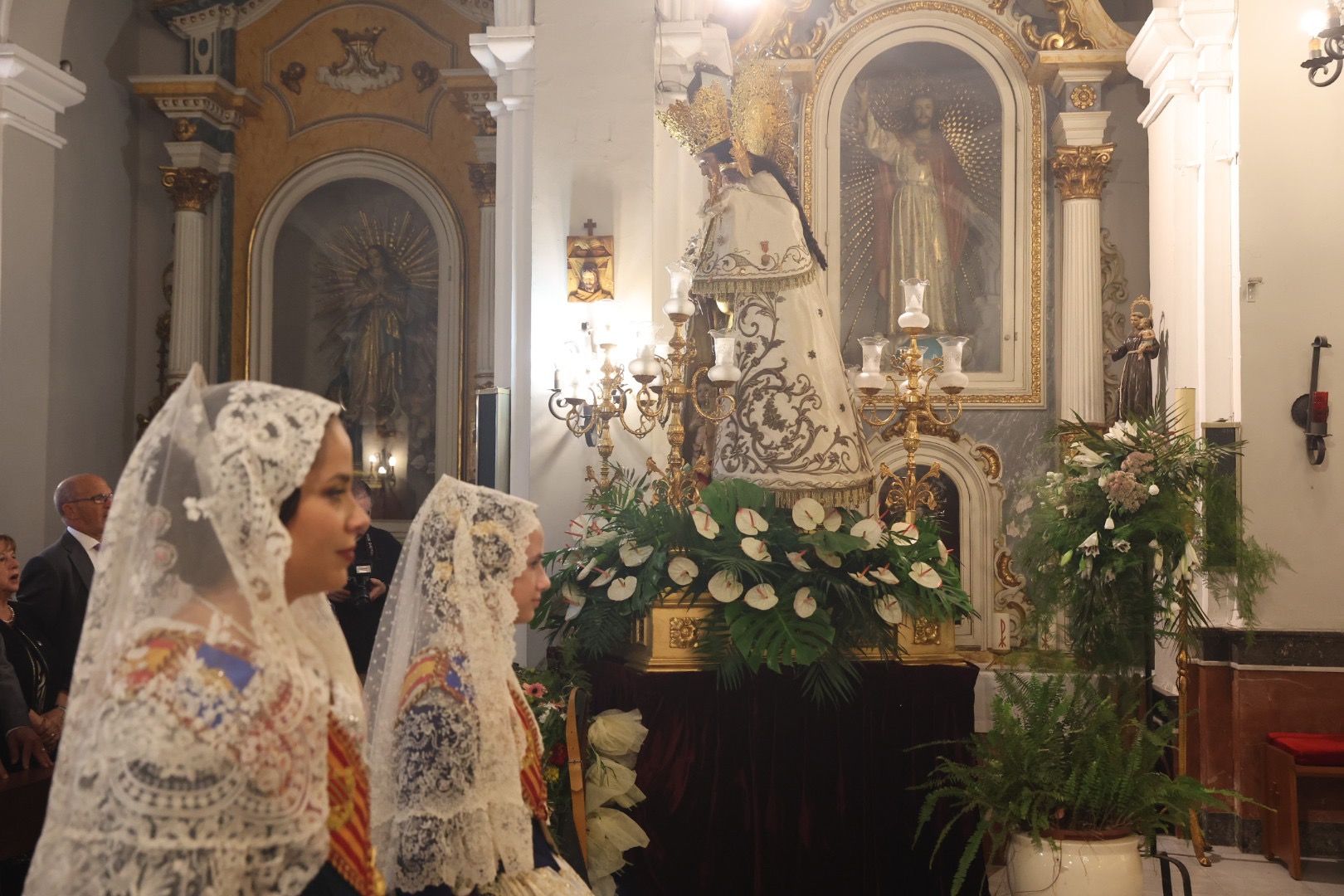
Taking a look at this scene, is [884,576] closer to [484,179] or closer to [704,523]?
[704,523]

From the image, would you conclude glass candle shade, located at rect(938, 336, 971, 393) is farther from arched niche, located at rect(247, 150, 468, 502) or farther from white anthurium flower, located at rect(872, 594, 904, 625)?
arched niche, located at rect(247, 150, 468, 502)

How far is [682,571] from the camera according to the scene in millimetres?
5363

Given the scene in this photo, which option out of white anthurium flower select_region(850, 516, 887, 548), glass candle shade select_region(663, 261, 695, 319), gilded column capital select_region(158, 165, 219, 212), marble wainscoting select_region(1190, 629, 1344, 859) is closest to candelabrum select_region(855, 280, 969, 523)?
white anthurium flower select_region(850, 516, 887, 548)

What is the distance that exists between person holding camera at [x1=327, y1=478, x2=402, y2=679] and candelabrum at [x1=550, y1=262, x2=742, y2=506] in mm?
1295

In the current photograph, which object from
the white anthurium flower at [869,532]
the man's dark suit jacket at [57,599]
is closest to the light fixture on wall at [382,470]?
the man's dark suit jacket at [57,599]

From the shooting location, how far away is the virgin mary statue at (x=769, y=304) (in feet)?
19.3

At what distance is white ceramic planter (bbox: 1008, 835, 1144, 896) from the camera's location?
14.4 ft

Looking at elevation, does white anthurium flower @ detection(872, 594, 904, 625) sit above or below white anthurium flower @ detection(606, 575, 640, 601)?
below

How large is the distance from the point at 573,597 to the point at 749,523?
0.85 m

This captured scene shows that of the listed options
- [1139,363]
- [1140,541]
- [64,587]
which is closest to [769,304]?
[1140,541]

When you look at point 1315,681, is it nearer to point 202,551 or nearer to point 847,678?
point 847,678

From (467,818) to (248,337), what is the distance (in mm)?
10386

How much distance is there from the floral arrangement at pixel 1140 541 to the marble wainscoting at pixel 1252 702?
10.6 inches

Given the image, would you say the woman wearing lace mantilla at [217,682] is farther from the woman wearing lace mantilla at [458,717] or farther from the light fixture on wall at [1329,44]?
the light fixture on wall at [1329,44]
